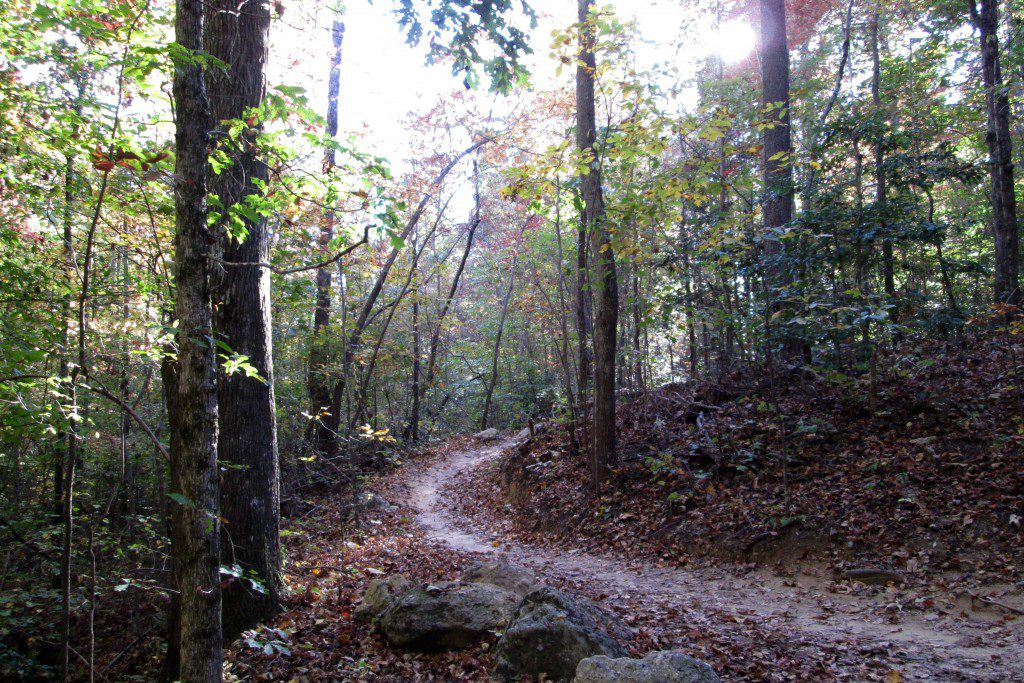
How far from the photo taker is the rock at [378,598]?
19.4 feet

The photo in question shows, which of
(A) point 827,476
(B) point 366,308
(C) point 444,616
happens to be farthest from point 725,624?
(B) point 366,308

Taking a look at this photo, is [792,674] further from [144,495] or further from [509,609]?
[144,495]

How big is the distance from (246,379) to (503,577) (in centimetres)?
330

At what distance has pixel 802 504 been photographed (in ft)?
23.9

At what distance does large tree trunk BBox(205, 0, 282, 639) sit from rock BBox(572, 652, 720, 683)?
3258mm

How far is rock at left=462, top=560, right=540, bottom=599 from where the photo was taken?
6148 mm

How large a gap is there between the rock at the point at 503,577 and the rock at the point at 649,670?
93.9 inches

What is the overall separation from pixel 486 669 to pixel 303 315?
10504 millimetres

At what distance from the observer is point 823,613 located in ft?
18.5

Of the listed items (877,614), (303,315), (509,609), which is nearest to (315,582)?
(509,609)

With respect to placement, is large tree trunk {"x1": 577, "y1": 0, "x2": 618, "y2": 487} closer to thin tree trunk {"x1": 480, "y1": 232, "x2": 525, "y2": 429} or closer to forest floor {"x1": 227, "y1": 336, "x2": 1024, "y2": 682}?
forest floor {"x1": 227, "y1": 336, "x2": 1024, "y2": 682}

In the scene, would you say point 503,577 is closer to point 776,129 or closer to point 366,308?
point 776,129

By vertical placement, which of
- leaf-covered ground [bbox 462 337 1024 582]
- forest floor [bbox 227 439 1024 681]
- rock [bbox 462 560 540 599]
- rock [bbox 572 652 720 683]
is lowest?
forest floor [bbox 227 439 1024 681]

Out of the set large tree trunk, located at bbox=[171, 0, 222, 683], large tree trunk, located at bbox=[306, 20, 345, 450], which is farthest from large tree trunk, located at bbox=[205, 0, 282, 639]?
large tree trunk, located at bbox=[306, 20, 345, 450]
